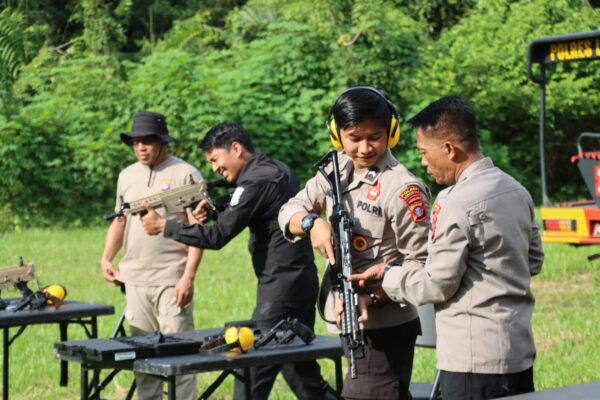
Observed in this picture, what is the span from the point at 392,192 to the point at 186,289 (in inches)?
111

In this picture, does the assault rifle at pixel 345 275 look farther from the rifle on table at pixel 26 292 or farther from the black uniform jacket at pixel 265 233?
the rifle on table at pixel 26 292

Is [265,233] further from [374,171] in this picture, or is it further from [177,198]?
[374,171]

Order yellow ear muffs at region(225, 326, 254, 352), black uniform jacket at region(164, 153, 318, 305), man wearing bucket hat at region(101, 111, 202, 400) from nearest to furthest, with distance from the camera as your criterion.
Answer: yellow ear muffs at region(225, 326, 254, 352) < black uniform jacket at region(164, 153, 318, 305) < man wearing bucket hat at region(101, 111, 202, 400)

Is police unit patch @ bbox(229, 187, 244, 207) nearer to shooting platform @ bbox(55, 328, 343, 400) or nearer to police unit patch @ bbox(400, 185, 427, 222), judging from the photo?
shooting platform @ bbox(55, 328, 343, 400)

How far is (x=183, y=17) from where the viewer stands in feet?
89.1

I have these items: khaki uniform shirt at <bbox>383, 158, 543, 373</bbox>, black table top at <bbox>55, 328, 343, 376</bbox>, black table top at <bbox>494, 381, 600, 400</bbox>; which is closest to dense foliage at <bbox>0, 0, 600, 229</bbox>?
black table top at <bbox>55, 328, 343, 376</bbox>

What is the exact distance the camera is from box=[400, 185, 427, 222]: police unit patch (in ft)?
15.2

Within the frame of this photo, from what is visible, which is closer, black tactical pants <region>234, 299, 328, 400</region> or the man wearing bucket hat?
black tactical pants <region>234, 299, 328, 400</region>

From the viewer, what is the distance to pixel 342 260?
4629 mm

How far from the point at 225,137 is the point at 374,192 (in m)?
2.05

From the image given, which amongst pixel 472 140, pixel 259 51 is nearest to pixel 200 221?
pixel 472 140

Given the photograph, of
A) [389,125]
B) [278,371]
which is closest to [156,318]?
[278,371]

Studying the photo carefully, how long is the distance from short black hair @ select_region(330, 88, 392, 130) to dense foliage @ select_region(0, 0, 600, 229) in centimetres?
1384

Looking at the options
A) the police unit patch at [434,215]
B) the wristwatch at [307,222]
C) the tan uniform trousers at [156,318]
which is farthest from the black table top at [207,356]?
the tan uniform trousers at [156,318]
